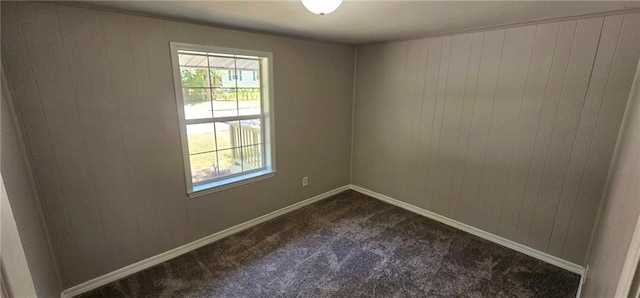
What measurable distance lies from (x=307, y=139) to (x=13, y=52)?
2507 millimetres

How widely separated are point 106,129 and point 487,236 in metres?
3.63

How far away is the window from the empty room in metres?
0.02

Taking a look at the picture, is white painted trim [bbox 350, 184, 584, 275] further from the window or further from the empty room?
the window

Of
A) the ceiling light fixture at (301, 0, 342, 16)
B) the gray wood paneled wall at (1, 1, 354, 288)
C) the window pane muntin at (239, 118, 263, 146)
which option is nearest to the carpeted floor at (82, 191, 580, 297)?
the gray wood paneled wall at (1, 1, 354, 288)

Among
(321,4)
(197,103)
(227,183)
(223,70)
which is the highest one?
(321,4)

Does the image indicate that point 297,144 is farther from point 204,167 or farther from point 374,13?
point 374,13

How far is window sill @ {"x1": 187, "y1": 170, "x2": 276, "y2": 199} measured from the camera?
260 cm

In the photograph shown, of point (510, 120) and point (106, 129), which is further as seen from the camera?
point (510, 120)

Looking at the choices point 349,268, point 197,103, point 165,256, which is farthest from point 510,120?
point 165,256

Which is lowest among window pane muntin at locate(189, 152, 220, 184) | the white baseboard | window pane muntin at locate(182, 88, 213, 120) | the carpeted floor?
the carpeted floor

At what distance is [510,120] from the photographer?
100 inches

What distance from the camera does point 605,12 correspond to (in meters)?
1.97

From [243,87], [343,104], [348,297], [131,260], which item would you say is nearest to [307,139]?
[343,104]

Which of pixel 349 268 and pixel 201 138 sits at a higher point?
pixel 201 138
